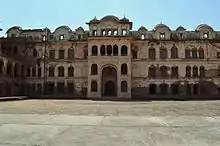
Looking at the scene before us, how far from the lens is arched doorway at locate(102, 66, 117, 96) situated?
41.8 m

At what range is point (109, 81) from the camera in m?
42.1

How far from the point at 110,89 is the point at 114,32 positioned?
29.6 ft

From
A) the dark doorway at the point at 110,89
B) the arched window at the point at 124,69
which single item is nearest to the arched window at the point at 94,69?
the dark doorway at the point at 110,89

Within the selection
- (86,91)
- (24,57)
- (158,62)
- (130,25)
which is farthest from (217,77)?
(24,57)

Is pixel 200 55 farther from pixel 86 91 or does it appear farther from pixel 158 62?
pixel 86 91

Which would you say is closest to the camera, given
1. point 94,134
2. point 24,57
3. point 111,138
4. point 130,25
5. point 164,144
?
point 164,144

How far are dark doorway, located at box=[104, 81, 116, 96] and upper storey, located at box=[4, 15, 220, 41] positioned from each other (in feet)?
25.4

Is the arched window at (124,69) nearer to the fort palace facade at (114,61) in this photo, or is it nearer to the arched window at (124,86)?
the fort palace facade at (114,61)

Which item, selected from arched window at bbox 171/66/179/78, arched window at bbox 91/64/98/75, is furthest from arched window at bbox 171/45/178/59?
arched window at bbox 91/64/98/75

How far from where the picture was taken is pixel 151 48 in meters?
42.6

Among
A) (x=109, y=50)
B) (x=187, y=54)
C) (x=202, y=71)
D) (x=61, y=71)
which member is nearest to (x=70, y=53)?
(x=61, y=71)

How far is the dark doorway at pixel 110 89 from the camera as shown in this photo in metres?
42.3

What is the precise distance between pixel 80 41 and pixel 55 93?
934 centimetres

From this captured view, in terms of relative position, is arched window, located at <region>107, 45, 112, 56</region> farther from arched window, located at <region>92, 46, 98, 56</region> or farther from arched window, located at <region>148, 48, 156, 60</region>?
arched window, located at <region>148, 48, 156, 60</region>
